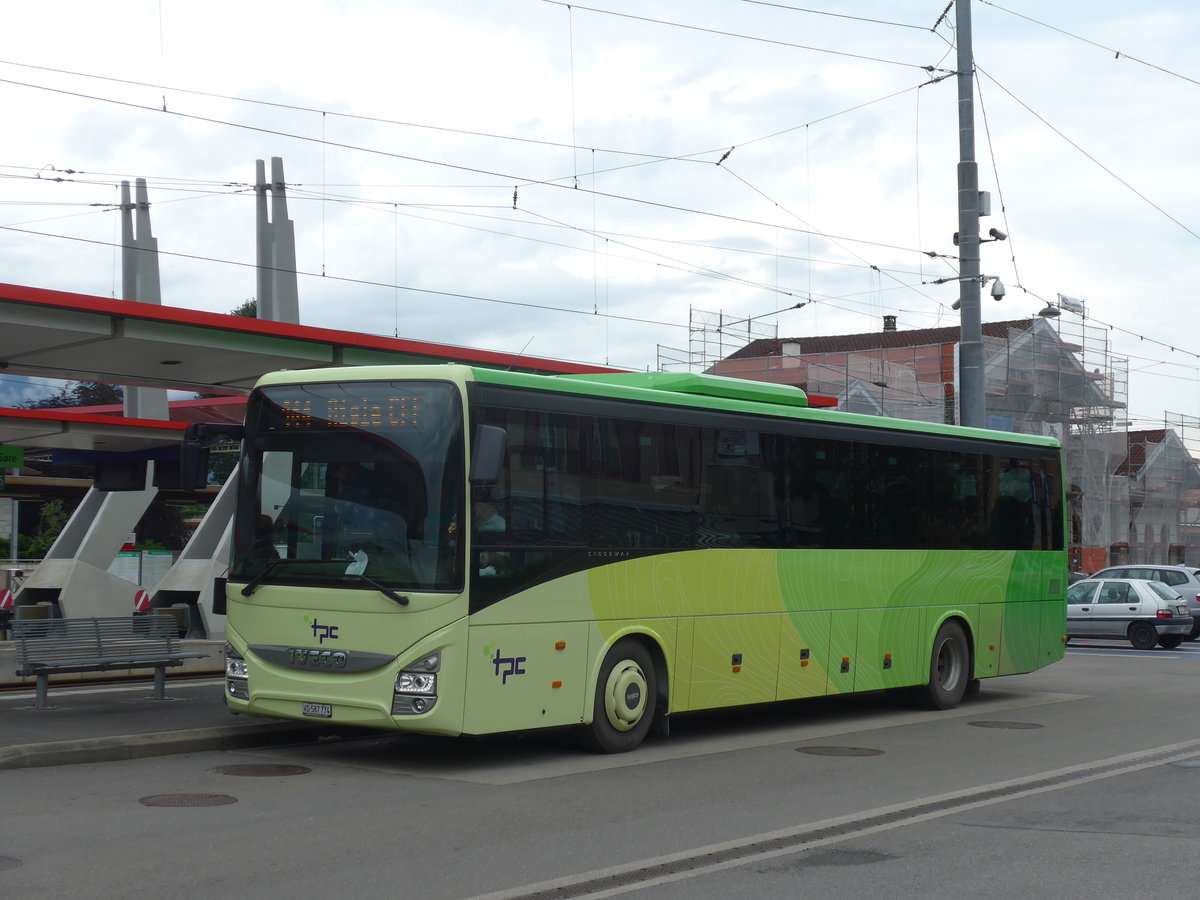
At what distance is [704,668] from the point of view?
1291cm

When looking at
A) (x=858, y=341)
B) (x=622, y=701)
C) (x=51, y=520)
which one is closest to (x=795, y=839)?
(x=622, y=701)

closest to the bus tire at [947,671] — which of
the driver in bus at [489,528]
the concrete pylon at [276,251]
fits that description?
the driver in bus at [489,528]

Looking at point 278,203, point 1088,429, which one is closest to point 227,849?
point 278,203

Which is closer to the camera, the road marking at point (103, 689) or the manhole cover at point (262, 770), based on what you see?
the manhole cover at point (262, 770)

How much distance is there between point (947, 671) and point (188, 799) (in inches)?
387

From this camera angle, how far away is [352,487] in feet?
36.1

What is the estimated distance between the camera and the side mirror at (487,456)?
10.4 meters

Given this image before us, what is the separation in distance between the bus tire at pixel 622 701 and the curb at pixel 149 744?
2.54 meters

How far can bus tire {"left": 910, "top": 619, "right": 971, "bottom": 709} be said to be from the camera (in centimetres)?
1620

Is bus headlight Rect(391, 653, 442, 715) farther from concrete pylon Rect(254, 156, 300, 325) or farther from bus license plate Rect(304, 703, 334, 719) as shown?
concrete pylon Rect(254, 156, 300, 325)

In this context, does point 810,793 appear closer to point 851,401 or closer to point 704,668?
point 704,668

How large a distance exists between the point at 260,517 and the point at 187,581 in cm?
1207

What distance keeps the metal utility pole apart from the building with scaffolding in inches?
1153

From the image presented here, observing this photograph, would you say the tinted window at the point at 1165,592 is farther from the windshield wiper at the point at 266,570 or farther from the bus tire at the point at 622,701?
the windshield wiper at the point at 266,570
